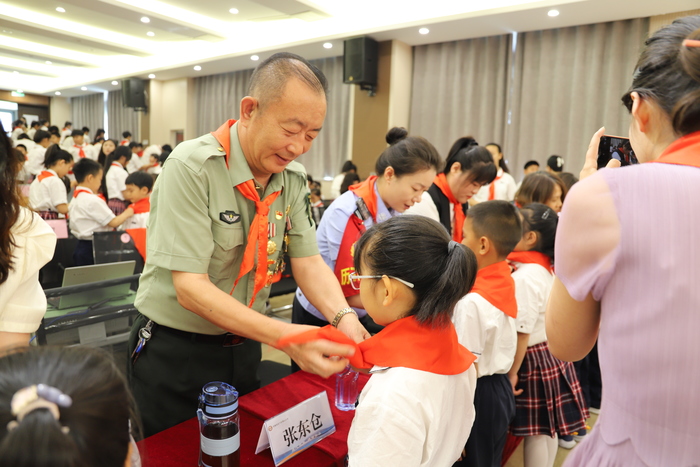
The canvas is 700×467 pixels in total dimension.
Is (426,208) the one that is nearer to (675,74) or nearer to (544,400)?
(544,400)

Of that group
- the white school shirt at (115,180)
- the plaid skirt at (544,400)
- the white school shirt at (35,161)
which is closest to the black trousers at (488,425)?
the plaid skirt at (544,400)

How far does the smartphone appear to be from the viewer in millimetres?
1089

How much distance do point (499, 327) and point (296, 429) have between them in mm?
858

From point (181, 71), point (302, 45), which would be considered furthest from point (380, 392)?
point (181, 71)

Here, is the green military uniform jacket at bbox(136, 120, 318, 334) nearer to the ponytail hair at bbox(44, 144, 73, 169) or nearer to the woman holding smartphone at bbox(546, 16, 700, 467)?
the woman holding smartphone at bbox(546, 16, 700, 467)

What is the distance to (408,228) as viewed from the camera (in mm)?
1112

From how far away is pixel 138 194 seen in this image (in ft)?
14.6

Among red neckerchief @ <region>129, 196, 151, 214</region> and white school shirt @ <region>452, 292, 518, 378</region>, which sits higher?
red neckerchief @ <region>129, 196, 151, 214</region>

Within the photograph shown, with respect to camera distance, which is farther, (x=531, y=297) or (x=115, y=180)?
(x=115, y=180)

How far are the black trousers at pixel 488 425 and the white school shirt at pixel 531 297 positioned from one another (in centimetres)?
31


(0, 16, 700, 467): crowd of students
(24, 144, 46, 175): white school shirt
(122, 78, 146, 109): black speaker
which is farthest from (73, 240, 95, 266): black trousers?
(122, 78, 146, 109): black speaker

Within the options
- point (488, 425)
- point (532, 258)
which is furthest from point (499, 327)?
point (532, 258)

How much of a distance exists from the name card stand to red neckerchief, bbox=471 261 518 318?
73 centimetres

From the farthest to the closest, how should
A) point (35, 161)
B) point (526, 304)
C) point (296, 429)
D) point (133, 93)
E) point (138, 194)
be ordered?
1. point (133, 93)
2. point (35, 161)
3. point (138, 194)
4. point (526, 304)
5. point (296, 429)
